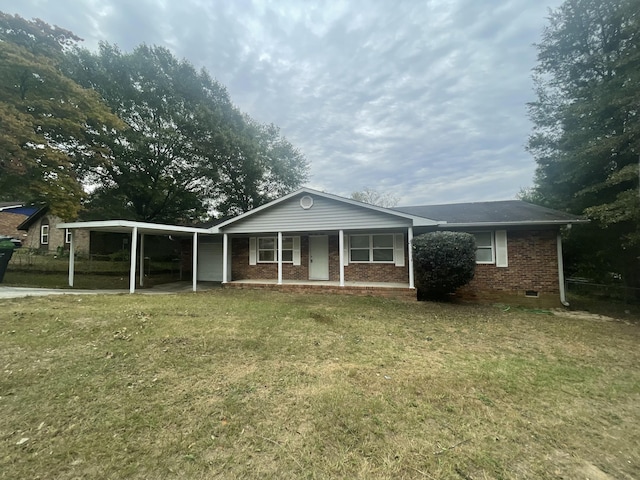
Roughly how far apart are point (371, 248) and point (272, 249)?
15.1ft

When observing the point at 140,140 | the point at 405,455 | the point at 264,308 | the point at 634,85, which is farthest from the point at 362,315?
the point at 140,140

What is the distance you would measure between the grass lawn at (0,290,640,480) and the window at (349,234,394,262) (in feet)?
18.9

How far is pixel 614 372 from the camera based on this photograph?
450 centimetres

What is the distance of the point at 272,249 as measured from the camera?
13781mm

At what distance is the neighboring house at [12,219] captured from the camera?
27142 millimetres

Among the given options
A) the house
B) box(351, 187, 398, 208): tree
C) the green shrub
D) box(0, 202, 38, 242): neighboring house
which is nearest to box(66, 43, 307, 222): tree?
the house

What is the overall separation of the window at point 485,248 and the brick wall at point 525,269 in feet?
0.86

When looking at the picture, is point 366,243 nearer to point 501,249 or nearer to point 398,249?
point 398,249

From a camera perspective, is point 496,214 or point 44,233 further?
point 44,233

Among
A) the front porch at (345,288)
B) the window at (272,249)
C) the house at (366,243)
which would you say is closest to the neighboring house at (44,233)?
the house at (366,243)

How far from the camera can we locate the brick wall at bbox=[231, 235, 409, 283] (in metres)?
12.0

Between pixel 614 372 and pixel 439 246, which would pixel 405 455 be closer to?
pixel 614 372

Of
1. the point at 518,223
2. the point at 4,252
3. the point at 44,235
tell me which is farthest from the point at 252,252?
the point at 44,235

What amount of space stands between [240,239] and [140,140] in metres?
10.1
